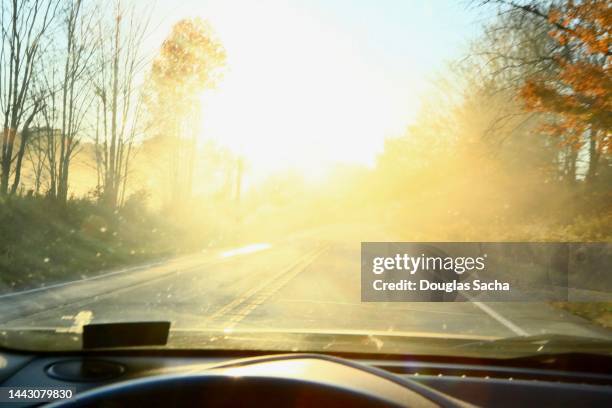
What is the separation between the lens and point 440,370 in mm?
3428

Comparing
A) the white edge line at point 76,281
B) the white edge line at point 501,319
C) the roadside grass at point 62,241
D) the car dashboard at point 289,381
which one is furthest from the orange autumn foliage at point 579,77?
the roadside grass at point 62,241

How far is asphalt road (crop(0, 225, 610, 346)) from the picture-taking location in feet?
29.1

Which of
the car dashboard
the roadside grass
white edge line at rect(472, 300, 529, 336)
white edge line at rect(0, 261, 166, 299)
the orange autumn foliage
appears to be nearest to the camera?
the car dashboard

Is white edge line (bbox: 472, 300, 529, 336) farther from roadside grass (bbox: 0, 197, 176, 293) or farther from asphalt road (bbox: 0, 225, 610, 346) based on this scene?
roadside grass (bbox: 0, 197, 176, 293)

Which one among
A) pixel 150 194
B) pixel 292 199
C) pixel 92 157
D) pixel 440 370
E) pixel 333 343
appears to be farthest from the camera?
pixel 292 199

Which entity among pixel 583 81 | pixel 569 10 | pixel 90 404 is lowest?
pixel 90 404

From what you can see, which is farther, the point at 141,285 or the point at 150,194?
the point at 150,194

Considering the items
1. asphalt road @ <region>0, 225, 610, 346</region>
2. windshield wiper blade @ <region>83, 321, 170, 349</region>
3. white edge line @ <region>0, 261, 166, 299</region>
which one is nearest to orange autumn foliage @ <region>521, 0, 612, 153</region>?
asphalt road @ <region>0, 225, 610, 346</region>

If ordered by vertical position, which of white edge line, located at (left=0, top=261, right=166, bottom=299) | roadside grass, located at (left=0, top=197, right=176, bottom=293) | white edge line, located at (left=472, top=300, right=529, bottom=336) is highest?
roadside grass, located at (left=0, top=197, right=176, bottom=293)

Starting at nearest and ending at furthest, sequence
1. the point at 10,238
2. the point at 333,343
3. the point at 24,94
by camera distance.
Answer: the point at 333,343
the point at 10,238
the point at 24,94

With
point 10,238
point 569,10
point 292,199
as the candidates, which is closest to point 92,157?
point 10,238

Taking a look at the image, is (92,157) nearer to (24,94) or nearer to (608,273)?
(24,94)

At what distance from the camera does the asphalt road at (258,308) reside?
8.88 m

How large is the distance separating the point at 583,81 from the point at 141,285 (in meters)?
10.7
